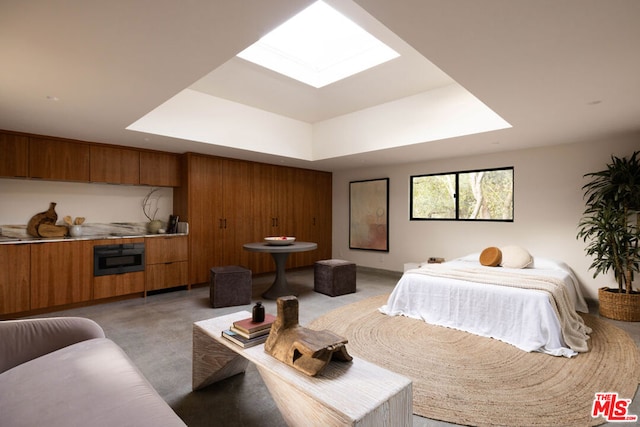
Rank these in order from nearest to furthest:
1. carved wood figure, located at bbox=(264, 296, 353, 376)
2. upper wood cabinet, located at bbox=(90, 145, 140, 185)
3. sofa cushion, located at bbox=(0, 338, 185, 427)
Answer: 1. sofa cushion, located at bbox=(0, 338, 185, 427)
2. carved wood figure, located at bbox=(264, 296, 353, 376)
3. upper wood cabinet, located at bbox=(90, 145, 140, 185)

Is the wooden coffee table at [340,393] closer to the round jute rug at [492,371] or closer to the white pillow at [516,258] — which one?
the round jute rug at [492,371]

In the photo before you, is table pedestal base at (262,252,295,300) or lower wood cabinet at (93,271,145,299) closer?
lower wood cabinet at (93,271,145,299)

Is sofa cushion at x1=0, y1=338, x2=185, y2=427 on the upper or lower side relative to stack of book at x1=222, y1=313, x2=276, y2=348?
lower

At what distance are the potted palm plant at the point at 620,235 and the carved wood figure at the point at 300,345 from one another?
3788 mm

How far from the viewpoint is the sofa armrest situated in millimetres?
1689

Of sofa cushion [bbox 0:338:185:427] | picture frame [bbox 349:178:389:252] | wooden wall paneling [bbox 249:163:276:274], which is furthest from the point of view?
picture frame [bbox 349:178:389:252]

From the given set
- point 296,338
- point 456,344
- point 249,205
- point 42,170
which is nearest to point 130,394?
point 296,338

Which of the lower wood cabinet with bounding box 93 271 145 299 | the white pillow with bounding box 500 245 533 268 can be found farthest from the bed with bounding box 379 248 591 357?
the lower wood cabinet with bounding box 93 271 145 299

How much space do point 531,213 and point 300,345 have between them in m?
4.59

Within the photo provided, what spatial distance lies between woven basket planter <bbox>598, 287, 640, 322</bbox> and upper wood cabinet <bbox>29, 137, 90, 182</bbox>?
671cm

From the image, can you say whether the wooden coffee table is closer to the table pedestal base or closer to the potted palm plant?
the table pedestal base

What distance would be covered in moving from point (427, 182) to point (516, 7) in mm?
4442

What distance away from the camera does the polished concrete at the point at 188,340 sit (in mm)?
1899

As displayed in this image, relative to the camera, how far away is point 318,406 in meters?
1.28
